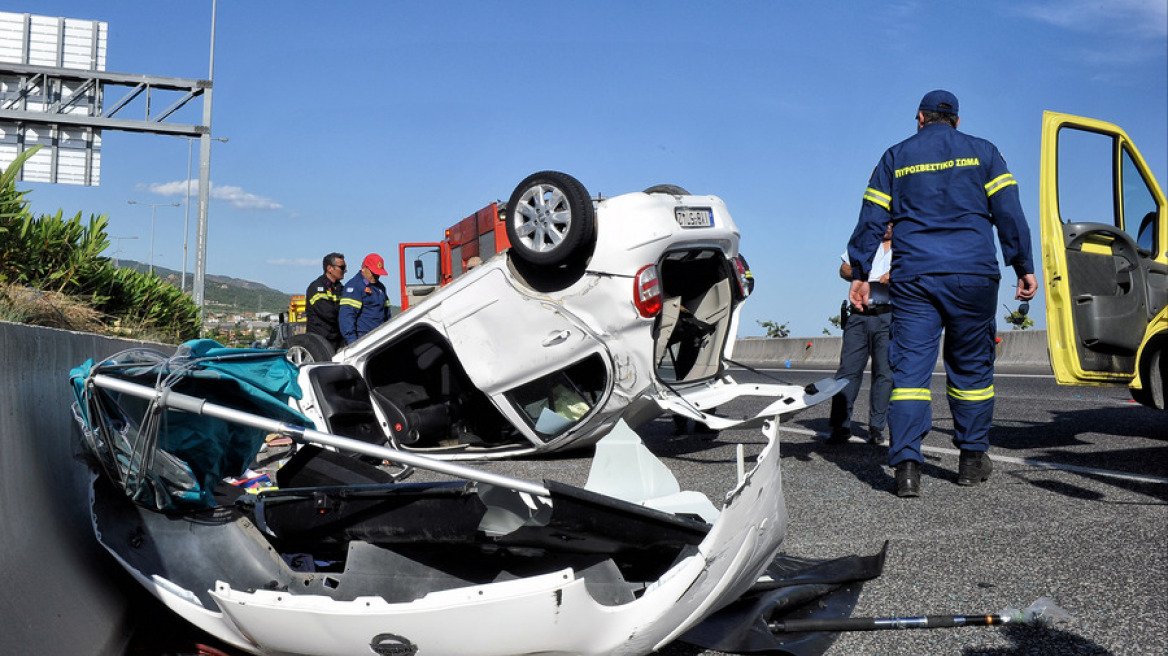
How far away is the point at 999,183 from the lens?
5.25m

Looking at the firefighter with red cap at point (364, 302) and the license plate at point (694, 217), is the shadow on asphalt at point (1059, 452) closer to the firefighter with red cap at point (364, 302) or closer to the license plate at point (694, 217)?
the license plate at point (694, 217)

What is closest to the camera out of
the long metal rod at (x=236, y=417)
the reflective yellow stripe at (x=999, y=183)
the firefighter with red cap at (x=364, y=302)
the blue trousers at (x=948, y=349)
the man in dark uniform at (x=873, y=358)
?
the long metal rod at (x=236, y=417)

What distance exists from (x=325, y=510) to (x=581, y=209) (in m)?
3.50

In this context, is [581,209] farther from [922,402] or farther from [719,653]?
[719,653]

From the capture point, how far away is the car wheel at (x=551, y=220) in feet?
19.9

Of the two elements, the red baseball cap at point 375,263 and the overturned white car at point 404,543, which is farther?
the red baseball cap at point 375,263

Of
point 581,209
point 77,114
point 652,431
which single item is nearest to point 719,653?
point 581,209

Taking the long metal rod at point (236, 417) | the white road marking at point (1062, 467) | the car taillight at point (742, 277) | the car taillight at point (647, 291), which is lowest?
the white road marking at point (1062, 467)

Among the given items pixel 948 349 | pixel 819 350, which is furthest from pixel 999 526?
pixel 819 350

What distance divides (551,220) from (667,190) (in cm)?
85

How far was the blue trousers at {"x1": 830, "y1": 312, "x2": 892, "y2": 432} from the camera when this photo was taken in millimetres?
7137

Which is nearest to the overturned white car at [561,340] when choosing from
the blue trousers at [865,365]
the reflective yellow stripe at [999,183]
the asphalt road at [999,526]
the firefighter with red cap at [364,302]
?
the asphalt road at [999,526]

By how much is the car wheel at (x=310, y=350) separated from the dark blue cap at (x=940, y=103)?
18.2ft

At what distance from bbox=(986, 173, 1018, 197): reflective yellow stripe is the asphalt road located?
154cm
